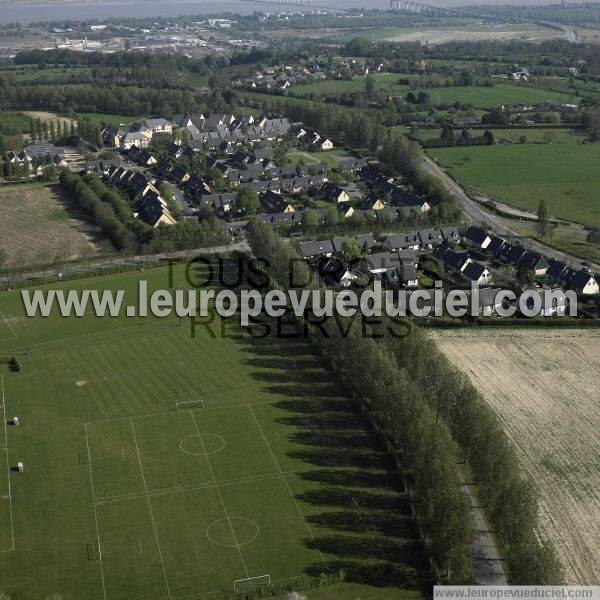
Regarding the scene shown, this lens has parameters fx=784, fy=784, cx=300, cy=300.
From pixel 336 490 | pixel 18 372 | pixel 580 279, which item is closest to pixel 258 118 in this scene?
pixel 580 279

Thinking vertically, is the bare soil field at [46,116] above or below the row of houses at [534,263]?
above

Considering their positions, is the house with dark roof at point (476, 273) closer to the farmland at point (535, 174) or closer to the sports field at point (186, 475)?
the sports field at point (186, 475)

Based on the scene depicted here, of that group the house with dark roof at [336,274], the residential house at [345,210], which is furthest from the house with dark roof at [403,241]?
the residential house at [345,210]

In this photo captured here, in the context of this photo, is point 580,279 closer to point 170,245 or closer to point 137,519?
point 170,245

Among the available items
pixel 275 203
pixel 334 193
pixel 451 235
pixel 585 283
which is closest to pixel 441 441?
pixel 585 283

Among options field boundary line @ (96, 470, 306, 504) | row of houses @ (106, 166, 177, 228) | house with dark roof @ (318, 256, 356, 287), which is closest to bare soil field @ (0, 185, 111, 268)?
row of houses @ (106, 166, 177, 228)

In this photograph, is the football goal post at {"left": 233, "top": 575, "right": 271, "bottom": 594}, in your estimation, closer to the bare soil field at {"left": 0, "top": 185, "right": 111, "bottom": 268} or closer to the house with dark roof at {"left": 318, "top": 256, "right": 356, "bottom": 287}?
the house with dark roof at {"left": 318, "top": 256, "right": 356, "bottom": 287}
